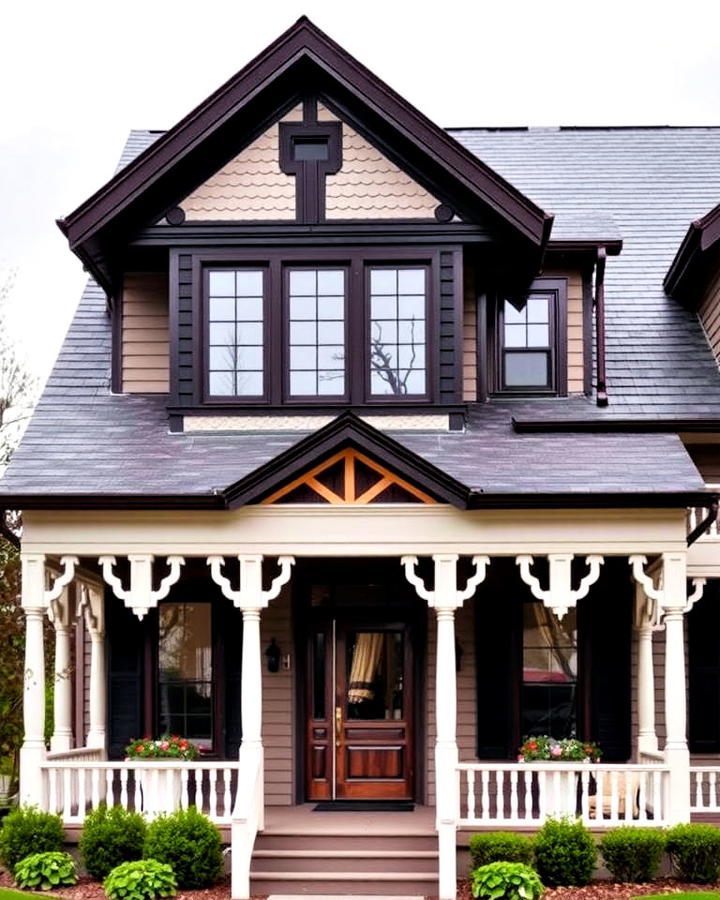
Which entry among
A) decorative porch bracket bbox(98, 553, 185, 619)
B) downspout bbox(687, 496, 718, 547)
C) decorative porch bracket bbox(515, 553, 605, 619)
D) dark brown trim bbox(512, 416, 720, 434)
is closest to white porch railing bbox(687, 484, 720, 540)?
downspout bbox(687, 496, 718, 547)

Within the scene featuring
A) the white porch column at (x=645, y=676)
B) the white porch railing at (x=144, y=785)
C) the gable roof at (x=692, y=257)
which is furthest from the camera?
the gable roof at (x=692, y=257)

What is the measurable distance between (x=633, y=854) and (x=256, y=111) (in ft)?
28.9

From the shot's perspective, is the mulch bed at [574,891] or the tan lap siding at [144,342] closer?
the mulch bed at [574,891]

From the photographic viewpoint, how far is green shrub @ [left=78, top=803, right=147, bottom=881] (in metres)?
13.7

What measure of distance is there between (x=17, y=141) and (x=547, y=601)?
26.9m

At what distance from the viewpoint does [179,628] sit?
1661 cm

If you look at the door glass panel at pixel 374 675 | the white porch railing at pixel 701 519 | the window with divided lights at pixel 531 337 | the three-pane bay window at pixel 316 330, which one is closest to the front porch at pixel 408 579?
the white porch railing at pixel 701 519

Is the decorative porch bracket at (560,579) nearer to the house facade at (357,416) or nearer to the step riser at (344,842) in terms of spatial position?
the house facade at (357,416)

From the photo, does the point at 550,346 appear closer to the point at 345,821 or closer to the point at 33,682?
the point at 345,821

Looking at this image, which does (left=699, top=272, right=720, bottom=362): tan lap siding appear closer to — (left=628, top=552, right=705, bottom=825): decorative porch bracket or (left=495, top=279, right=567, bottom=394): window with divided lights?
(left=495, top=279, right=567, bottom=394): window with divided lights

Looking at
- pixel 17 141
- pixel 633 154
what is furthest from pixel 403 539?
pixel 17 141

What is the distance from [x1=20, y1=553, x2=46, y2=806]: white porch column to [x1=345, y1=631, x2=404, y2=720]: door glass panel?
12.0 ft

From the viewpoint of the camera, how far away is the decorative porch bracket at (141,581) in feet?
46.5

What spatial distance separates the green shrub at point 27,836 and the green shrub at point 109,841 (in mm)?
317
